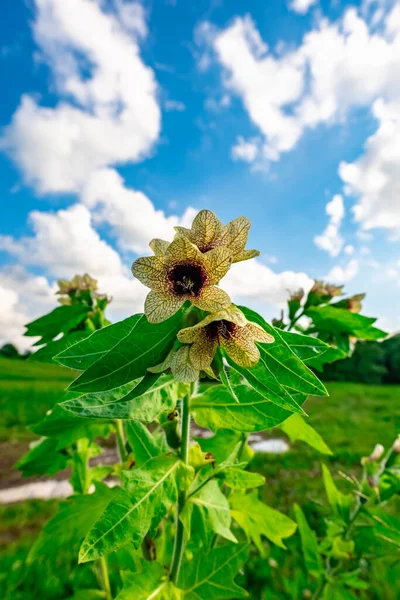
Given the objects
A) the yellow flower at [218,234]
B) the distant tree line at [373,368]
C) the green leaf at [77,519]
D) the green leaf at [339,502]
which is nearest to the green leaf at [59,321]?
the green leaf at [77,519]

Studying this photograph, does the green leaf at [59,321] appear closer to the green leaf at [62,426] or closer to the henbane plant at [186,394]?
the henbane plant at [186,394]

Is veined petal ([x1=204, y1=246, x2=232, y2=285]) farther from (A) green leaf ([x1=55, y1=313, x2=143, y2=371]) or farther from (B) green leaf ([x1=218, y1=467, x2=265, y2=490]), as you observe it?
(B) green leaf ([x1=218, y1=467, x2=265, y2=490])

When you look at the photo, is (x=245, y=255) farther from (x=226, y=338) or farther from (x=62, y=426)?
(x=62, y=426)

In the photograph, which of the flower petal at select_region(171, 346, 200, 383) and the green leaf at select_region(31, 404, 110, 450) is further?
the green leaf at select_region(31, 404, 110, 450)

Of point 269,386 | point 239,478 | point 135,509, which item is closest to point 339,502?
point 239,478

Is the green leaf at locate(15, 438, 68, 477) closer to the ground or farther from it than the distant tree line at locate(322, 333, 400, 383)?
closer to the ground

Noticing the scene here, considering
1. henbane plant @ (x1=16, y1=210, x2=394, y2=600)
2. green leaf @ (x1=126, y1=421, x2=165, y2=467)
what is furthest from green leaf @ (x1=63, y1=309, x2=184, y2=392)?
green leaf @ (x1=126, y1=421, x2=165, y2=467)

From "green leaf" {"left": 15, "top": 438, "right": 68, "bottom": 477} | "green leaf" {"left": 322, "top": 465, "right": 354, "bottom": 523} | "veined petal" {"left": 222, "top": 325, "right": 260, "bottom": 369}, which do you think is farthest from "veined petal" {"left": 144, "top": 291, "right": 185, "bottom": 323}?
"green leaf" {"left": 322, "top": 465, "right": 354, "bottom": 523}

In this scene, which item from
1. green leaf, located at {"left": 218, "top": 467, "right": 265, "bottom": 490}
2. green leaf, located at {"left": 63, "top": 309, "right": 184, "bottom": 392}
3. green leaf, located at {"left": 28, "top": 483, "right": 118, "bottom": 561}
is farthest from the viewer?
green leaf, located at {"left": 28, "top": 483, "right": 118, "bottom": 561}

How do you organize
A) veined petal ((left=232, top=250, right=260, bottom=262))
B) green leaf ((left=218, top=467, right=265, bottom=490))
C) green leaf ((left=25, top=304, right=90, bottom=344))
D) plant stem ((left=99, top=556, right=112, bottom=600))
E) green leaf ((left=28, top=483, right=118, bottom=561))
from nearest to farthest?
veined petal ((left=232, top=250, right=260, bottom=262))
green leaf ((left=218, top=467, right=265, bottom=490))
green leaf ((left=28, top=483, right=118, bottom=561))
green leaf ((left=25, top=304, right=90, bottom=344))
plant stem ((left=99, top=556, right=112, bottom=600))
